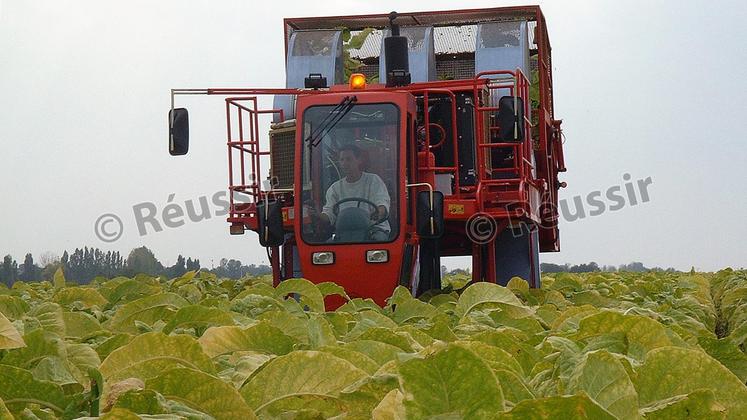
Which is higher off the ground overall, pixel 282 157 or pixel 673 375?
Answer: pixel 282 157

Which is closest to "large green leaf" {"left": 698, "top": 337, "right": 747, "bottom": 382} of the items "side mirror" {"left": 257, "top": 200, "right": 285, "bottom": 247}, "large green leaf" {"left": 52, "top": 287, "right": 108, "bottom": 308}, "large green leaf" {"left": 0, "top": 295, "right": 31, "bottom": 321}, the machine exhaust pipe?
"large green leaf" {"left": 0, "top": 295, "right": 31, "bottom": 321}

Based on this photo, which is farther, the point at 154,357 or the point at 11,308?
the point at 11,308

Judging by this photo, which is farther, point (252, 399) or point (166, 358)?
point (166, 358)

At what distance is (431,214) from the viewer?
26.6ft

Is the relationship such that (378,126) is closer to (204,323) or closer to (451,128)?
(451,128)

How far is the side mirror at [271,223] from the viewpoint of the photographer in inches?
342

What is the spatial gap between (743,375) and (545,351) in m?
0.57

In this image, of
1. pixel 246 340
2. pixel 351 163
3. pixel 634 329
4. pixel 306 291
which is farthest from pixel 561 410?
pixel 351 163

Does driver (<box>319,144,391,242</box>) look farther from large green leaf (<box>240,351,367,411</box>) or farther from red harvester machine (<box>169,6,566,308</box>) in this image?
large green leaf (<box>240,351,367,411</box>)

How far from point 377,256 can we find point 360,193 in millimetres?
537

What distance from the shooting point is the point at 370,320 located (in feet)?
9.97

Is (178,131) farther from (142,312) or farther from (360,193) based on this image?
(142,312)

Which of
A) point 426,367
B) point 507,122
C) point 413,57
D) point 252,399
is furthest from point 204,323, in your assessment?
point 413,57

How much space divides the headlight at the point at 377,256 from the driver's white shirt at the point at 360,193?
183mm
